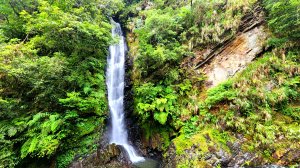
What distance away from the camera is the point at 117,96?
1045 centimetres

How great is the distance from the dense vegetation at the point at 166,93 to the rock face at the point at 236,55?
15.2 inches

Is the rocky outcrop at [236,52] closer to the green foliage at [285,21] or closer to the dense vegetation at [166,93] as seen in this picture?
the dense vegetation at [166,93]

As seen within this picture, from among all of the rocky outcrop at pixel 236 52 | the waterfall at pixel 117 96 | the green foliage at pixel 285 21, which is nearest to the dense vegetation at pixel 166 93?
the green foliage at pixel 285 21

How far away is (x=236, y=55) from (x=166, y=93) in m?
4.04

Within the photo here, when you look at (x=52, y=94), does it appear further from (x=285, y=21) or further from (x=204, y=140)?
(x=285, y=21)

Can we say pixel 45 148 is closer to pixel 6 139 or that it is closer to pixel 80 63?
pixel 6 139

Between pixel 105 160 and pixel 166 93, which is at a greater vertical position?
pixel 166 93

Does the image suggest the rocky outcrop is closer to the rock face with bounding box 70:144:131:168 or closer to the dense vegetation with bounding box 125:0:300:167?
the dense vegetation with bounding box 125:0:300:167

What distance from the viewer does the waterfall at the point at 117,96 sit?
27.9 feet

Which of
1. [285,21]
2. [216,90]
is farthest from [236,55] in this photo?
[216,90]

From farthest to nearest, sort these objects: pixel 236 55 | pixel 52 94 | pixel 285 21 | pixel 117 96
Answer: pixel 117 96, pixel 236 55, pixel 52 94, pixel 285 21

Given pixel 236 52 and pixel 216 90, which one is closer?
pixel 216 90

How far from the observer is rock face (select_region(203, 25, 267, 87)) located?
783 cm

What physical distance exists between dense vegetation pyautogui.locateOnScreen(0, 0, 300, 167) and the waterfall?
35.2 inches
